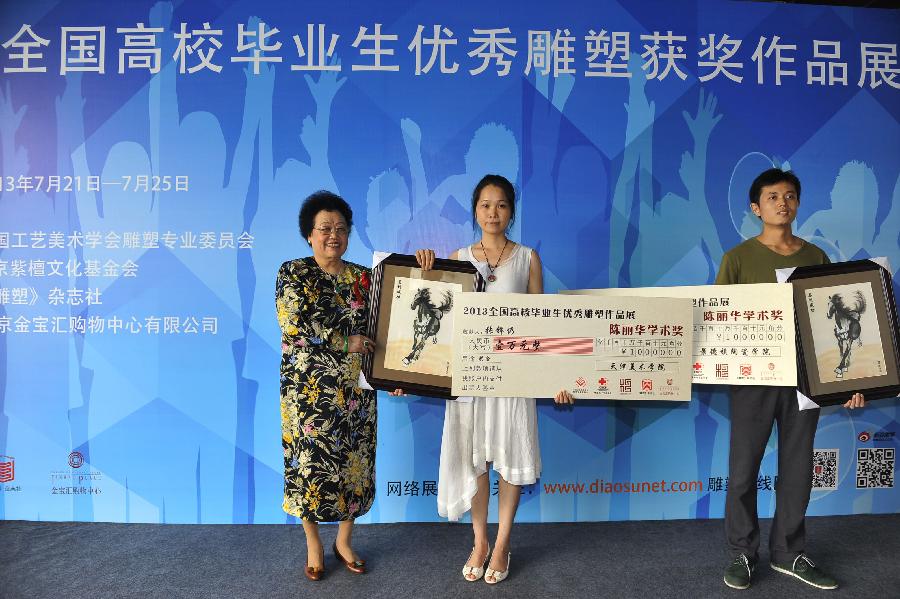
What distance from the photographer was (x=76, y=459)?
2889mm

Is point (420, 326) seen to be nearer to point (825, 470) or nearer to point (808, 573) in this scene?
point (808, 573)

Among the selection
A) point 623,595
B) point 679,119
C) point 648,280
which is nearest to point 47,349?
point 623,595

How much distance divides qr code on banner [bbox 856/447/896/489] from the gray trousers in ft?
3.49

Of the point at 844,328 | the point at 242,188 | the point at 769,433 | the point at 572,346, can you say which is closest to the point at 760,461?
the point at 769,433

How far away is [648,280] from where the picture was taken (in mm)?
2979

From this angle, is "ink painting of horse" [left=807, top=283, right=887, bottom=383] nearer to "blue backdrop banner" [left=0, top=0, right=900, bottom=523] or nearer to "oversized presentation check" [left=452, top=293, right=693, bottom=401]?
"oversized presentation check" [left=452, top=293, right=693, bottom=401]

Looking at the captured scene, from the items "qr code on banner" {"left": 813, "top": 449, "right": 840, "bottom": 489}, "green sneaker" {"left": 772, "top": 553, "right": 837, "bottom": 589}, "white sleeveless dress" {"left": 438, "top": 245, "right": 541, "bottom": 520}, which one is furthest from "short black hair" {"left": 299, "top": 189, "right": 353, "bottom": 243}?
"qr code on banner" {"left": 813, "top": 449, "right": 840, "bottom": 489}

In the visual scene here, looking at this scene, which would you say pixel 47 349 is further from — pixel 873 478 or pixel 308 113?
pixel 873 478

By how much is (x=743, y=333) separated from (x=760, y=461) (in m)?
0.55

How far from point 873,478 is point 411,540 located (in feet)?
8.55

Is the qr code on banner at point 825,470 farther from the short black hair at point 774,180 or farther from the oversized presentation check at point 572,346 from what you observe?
the short black hair at point 774,180

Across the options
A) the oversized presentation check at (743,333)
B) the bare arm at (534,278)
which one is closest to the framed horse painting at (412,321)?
the bare arm at (534,278)

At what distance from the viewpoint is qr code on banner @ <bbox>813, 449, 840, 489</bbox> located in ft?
9.89

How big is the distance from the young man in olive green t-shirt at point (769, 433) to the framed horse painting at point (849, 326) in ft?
0.40
